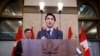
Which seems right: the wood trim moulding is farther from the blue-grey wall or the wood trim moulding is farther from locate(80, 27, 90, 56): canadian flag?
the blue-grey wall

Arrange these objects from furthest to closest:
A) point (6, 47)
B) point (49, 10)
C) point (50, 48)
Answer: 1. point (6, 47)
2. point (49, 10)
3. point (50, 48)

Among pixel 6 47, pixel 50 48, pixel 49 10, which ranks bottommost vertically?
pixel 6 47

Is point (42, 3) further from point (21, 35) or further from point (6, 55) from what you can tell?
point (6, 55)

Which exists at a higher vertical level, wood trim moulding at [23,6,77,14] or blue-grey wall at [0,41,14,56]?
wood trim moulding at [23,6,77,14]

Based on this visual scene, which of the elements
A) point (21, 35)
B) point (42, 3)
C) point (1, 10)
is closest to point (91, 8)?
point (42, 3)

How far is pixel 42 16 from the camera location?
6.17 meters

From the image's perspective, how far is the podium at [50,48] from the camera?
1.87 metres

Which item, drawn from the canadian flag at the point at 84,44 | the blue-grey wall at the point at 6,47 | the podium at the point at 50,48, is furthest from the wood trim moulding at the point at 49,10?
the podium at the point at 50,48

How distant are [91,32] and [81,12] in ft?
2.59

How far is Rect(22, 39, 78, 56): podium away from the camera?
187cm

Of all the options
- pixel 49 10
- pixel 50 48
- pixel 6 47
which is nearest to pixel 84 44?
pixel 49 10

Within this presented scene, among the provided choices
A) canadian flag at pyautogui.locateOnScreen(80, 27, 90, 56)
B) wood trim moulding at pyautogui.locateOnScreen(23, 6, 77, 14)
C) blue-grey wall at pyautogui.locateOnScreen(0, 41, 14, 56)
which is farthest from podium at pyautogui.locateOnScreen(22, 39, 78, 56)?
blue-grey wall at pyautogui.locateOnScreen(0, 41, 14, 56)

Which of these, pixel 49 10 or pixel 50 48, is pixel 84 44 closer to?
pixel 49 10

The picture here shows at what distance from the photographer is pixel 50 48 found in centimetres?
188
